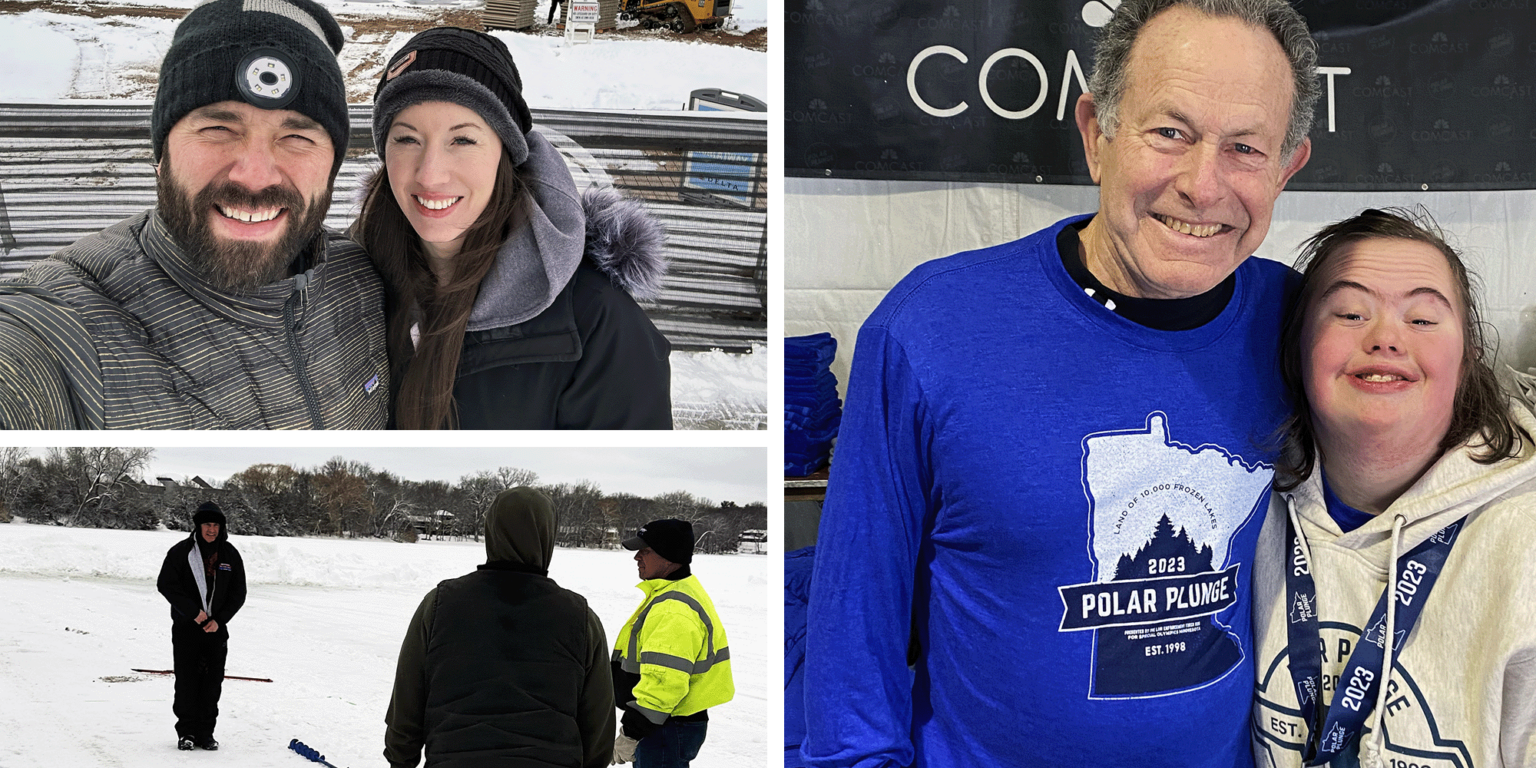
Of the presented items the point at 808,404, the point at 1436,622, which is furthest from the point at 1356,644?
the point at 808,404

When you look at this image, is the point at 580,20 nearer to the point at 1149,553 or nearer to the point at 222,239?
the point at 222,239

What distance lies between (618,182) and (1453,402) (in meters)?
1.23

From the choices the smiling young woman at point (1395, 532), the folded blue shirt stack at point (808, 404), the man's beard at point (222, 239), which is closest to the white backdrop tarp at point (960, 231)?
the folded blue shirt stack at point (808, 404)

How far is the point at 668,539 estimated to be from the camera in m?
1.62

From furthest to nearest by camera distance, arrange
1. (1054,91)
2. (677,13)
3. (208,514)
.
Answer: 1. (1054,91)
2. (208,514)
3. (677,13)

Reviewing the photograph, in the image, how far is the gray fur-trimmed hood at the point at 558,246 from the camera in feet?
4.66

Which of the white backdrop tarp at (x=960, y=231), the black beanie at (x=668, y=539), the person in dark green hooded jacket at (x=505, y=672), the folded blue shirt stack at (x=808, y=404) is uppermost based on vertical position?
the white backdrop tarp at (x=960, y=231)

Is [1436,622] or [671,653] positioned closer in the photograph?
[1436,622]

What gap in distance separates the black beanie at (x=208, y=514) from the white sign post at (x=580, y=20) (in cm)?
93

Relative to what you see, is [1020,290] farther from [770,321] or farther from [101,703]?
[101,703]

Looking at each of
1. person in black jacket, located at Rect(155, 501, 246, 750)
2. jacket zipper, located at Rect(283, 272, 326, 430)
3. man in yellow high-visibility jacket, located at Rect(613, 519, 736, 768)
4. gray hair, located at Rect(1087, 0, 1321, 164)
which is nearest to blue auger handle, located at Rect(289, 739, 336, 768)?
person in black jacket, located at Rect(155, 501, 246, 750)

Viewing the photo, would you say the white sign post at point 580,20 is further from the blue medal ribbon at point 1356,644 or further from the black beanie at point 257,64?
the blue medal ribbon at point 1356,644

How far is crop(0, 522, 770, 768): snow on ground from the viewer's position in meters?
1.59

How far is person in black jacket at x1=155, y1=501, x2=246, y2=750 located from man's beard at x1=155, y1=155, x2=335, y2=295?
0.43 meters
